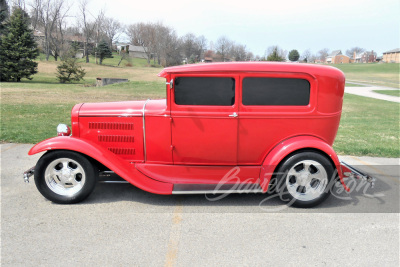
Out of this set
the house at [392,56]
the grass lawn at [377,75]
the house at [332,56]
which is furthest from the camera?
the house at [332,56]

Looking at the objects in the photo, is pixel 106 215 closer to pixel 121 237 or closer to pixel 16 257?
pixel 121 237

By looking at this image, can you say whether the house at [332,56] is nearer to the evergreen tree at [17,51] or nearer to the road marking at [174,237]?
the evergreen tree at [17,51]

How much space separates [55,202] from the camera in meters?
3.84

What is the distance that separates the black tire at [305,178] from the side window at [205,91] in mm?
1121

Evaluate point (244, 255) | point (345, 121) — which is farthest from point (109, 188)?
point (345, 121)

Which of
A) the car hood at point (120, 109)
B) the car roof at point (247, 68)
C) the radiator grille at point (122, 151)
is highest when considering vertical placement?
the car roof at point (247, 68)

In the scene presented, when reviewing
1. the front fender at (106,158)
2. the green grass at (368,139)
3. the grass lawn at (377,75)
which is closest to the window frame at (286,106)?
the front fender at (106,158)

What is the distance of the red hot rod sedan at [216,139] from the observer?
3.81m

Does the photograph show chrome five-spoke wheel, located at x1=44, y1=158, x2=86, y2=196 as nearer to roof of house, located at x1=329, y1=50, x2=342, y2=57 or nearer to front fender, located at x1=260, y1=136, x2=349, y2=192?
front fender, located at x1=260, y1=136, x2=349, y2=192

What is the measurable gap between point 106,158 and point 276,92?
2364 mm

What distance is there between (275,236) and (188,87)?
2.05m

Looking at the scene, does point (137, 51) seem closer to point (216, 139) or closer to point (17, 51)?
point (17, 51)

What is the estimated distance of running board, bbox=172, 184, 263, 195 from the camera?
3.78 m

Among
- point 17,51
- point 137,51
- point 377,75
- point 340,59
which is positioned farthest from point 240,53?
point 340,59
